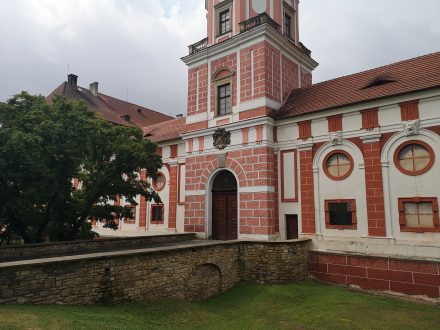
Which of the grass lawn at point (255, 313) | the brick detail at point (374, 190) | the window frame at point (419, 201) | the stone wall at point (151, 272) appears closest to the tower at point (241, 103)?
the stone wall at point (151, 272)

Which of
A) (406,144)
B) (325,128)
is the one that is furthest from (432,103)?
(325,128)

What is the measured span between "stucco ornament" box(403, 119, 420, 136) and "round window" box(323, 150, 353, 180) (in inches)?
90.1

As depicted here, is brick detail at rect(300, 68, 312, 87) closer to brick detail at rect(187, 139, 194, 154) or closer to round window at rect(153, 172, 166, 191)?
brick detail at rect(187, 139, 194, 154)

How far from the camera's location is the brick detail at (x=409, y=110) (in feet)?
41.8

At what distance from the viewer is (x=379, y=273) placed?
1249cm

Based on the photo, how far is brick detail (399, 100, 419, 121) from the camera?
12.7 meters

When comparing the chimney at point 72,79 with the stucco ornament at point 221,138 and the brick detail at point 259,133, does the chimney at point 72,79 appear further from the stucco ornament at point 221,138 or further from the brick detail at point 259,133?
the brick detail at point 259,133

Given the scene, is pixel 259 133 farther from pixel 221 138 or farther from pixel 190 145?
pixel 190 145

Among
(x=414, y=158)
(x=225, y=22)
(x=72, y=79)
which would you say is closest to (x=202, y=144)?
(x=225, y=22)

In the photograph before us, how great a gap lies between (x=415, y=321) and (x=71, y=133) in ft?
41.9

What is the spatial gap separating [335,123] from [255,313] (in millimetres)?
8450

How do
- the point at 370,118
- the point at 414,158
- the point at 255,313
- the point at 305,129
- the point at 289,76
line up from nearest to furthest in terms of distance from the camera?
the point at 255,313, the point at 414,158, the point at 370,118, the point at 305,129, the point at 289,76

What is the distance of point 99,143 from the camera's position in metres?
15.9

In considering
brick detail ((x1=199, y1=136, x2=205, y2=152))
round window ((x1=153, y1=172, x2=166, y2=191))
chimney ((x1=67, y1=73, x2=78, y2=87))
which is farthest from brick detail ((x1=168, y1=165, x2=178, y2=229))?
chimney ((x1=67, y1=73, x2=78, y2=87))
